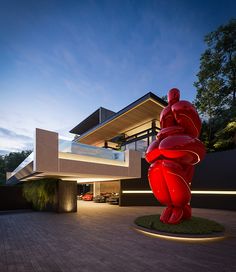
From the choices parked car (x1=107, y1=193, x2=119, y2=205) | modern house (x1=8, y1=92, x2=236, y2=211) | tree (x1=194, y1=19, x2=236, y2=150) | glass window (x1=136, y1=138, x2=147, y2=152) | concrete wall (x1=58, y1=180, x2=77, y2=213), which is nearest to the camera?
modern house (x1=8, y1=92, x2=236, y2=211)

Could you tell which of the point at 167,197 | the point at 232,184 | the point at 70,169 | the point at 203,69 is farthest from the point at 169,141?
the point at 203,69

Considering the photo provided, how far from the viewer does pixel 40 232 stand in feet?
28.5

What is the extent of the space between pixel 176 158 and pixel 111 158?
6.76 meters

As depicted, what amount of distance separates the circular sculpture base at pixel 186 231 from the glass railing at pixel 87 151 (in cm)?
582

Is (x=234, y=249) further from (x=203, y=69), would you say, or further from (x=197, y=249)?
(x=203, y=69)

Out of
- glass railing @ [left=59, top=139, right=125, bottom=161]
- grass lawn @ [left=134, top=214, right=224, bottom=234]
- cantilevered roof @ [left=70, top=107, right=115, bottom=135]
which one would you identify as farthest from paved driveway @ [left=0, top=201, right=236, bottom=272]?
cantilevered roof @ [left=70, top=107, right=115, bottom=135]

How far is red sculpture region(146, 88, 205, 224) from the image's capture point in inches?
323

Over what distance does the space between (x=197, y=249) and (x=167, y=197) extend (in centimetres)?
245

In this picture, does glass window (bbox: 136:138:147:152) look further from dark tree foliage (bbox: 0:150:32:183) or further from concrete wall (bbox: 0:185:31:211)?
dark tree foliage (bbox: 0:150:32:183)

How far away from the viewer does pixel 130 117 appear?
19297mm

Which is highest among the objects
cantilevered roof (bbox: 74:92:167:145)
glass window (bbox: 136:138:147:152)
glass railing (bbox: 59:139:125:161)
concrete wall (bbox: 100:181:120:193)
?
cantilevered roof (bbox: 74:92:167:145)

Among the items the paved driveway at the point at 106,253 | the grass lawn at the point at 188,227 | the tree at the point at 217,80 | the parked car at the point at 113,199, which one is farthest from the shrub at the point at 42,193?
the tree at the point at 217,80

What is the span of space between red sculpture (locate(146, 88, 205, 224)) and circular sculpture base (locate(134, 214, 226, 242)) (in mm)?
399

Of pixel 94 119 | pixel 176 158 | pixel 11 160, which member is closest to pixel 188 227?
pixel 176 158
